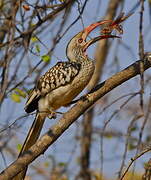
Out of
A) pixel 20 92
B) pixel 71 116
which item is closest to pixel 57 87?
pixel 20 92

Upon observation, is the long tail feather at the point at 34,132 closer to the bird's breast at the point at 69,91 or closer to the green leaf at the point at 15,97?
the bird's breast at the point at 69,91

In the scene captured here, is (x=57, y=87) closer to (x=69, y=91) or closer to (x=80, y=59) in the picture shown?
(x=69, y=91)

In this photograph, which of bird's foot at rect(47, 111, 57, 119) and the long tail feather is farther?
bird's foot at rect(47, 111, 57, 119)

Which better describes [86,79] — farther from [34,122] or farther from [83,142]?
[83,142]

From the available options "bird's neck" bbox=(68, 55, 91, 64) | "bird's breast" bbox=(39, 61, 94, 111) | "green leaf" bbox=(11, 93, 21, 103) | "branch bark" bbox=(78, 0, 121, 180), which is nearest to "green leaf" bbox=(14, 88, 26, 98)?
"green leaf" bbox=(11, 93, 21, 103)

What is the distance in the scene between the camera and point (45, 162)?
496 cm

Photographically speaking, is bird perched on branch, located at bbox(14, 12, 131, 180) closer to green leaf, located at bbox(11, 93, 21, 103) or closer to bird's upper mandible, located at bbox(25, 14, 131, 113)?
bird's upper mandible, located at bbox(25, 14, 131, 113)

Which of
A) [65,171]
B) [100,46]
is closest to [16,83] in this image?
[65,171]

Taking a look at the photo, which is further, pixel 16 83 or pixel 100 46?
pixel 100 46

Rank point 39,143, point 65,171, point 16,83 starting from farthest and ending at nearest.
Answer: point 65,171 < point 16,83 < point 39,143

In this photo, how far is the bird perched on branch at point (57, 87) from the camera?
337 cm

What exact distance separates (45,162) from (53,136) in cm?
223

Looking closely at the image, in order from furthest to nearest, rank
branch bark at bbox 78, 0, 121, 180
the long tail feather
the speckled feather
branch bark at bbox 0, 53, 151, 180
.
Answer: branch bark at bbox 78, 0, 121, 180
the speckled feather
the long tail feather
branch bark at bbox 0, 53, 151, 180

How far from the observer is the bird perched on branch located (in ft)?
11.0
